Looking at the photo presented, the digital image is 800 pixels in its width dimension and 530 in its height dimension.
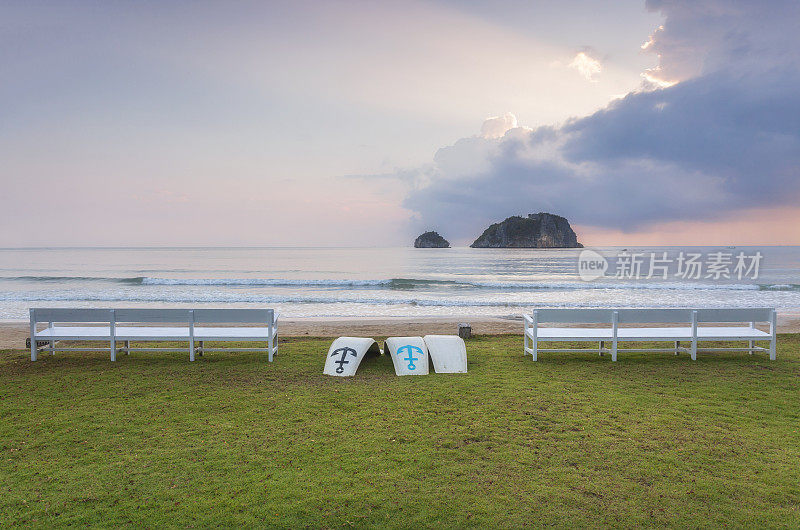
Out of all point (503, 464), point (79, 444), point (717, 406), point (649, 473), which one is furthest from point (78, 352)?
point (717, 406)

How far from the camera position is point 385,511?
345 centimetres

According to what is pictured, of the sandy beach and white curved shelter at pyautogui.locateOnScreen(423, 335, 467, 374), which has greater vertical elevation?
white curved shelter at pyautogui.locateOnScreen(423, 335, 467, 374)

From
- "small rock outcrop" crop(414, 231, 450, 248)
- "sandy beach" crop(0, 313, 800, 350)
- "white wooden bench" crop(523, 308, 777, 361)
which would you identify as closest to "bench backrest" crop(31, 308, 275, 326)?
"sandy beach" crop(0, 313, 800, 350)

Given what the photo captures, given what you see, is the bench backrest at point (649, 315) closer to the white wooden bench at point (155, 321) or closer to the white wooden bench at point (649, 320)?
the white wooden bench at point (649, 320)

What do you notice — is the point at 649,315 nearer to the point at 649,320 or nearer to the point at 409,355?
the point at 649,320

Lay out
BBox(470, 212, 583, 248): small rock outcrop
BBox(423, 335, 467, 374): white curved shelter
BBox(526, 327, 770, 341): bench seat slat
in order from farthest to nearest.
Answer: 1. BBox(470, 212, 583, 248): small rock outcrop
2. BBox(526, 327, 770, 341): bench seat slat
3. BBox(423, 335, 467, 374): white curved shelter

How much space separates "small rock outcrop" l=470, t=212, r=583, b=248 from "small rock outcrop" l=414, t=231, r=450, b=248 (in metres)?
15.8

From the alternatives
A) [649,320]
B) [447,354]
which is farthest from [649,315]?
[447,354]

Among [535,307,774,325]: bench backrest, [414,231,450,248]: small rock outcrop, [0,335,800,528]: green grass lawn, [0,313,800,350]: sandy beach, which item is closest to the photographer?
[0,335,800,528]: green grass lawn

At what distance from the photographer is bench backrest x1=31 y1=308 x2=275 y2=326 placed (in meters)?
8.42

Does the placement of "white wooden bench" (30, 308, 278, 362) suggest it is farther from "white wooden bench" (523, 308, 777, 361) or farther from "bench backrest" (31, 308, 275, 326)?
"white wooden bench" (523, 308, 777, 361)

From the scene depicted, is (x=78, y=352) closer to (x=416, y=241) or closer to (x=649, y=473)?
(x=649, y=473)

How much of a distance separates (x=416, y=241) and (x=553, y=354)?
14654cm

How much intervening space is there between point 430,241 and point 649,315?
14534cm
